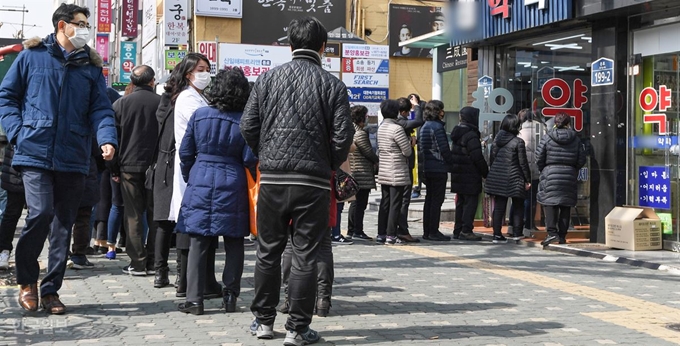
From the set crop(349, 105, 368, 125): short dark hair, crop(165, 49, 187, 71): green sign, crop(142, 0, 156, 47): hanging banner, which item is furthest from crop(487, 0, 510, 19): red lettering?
crop(142, 0, 156, 47): hanging banner

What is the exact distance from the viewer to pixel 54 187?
6.02m

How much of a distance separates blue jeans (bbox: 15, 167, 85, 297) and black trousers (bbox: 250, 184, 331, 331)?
152 cm

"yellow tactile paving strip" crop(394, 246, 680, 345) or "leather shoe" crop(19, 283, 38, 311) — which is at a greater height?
"leather shoe" crop(19, 283, 38, 311)

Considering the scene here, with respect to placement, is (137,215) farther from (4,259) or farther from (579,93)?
(579,93)

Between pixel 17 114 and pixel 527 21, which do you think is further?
pixel 527 21

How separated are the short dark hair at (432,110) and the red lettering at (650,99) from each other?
247 centimetres

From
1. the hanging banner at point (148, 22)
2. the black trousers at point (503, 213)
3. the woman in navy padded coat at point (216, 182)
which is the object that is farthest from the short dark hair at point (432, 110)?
the hanging banner at point (148, 22)

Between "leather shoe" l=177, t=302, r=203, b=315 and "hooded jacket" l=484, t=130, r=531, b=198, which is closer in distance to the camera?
"leather shoe" l=177, t=302, r=203, b=315

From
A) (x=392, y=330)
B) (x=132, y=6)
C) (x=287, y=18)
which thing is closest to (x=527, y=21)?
(x=392, y=330)

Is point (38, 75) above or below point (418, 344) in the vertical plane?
above

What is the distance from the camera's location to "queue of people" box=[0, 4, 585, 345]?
16.8 ft

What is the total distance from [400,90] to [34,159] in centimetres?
2903

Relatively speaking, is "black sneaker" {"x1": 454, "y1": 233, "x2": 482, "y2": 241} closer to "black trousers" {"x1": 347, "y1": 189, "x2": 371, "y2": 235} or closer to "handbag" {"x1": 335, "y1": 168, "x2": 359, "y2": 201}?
"black trousers" {"x1": 347, "y1": 189, "x2": 371, "y2": 235}

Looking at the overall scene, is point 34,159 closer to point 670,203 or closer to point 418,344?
point 418,344
